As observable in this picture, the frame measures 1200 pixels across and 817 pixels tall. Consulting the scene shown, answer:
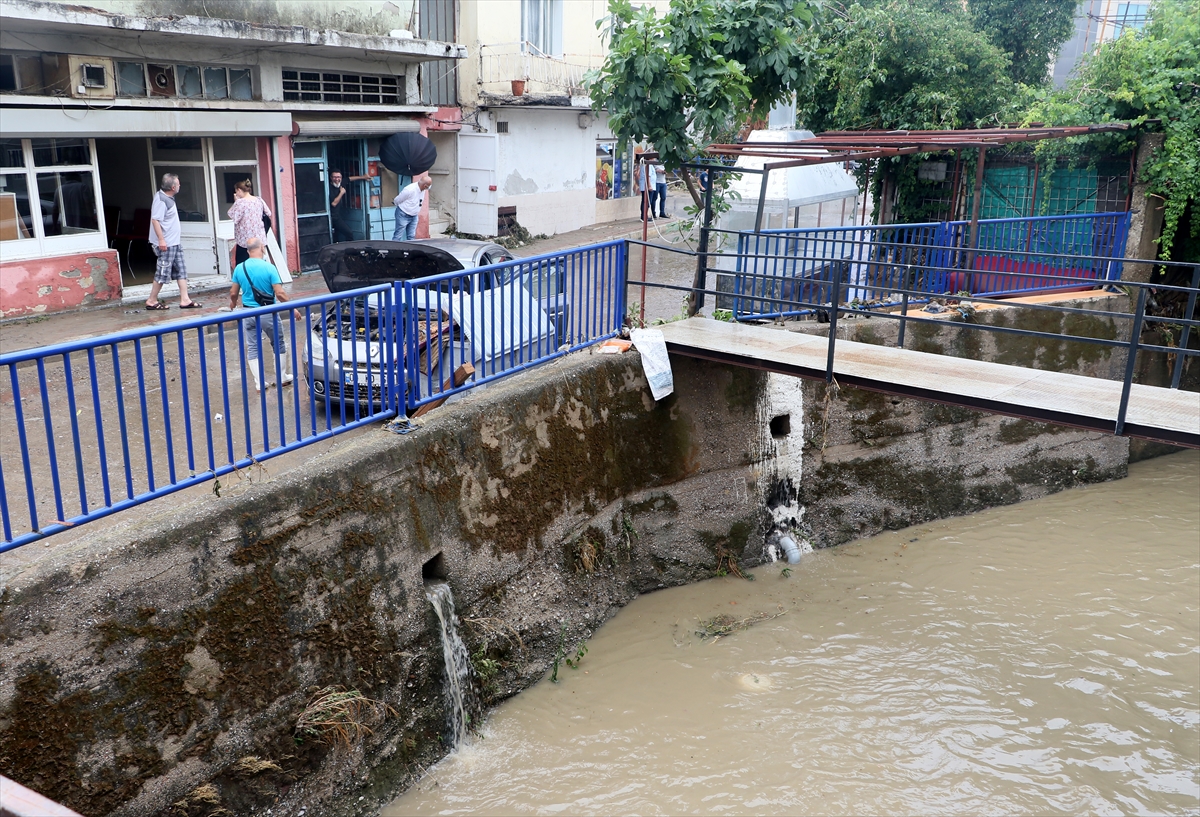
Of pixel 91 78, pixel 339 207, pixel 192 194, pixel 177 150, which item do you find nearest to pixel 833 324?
pixel 91 78

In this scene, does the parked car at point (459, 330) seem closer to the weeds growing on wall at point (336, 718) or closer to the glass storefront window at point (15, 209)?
the weeds growing on wall at point (336, 718)

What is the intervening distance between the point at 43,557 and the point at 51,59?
9377 millimetres

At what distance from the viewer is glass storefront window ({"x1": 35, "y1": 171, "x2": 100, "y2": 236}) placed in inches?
469

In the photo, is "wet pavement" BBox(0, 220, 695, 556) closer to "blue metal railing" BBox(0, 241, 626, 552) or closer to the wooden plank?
"blue metal railing" BBox(0, 241, 626, 552)

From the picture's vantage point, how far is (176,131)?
42.2ft

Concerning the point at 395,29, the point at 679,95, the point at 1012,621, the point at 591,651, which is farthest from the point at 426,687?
the point at 395,29

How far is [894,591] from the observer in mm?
9406

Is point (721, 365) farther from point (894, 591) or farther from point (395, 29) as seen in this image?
point (395, 29)

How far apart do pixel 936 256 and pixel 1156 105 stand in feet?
12.7

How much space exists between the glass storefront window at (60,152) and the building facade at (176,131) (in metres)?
0.02

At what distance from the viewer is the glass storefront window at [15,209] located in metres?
11.4

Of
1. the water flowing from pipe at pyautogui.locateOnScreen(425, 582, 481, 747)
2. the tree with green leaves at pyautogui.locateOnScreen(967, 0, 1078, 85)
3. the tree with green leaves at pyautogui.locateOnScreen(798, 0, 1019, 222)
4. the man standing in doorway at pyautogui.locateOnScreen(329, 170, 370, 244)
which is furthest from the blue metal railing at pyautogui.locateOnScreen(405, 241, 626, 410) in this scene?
the tree with green leaves at pyautogui.locateOnScreen(967, 0, 1078, 85)

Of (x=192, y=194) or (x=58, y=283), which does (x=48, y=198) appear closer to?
(x=58, y=283)

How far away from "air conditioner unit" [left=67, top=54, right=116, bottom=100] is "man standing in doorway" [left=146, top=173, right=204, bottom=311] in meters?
1.54
